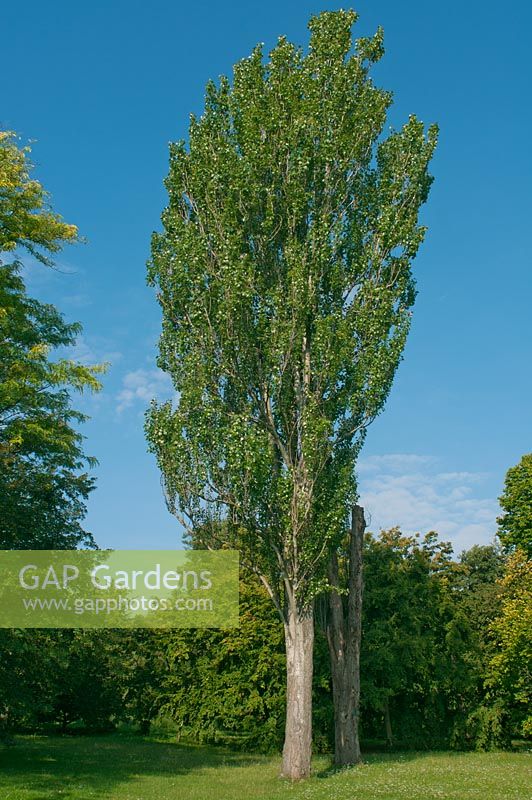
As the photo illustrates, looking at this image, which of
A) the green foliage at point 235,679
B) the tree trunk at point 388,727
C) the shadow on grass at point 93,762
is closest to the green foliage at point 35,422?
the shadow on grass at point 93,762

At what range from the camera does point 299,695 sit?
16750mm

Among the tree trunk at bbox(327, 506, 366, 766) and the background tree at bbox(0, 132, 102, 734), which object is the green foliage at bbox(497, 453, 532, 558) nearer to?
the tree trunk at bbox(327, 506, 366, 766)

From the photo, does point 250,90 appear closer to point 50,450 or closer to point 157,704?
point 50,450

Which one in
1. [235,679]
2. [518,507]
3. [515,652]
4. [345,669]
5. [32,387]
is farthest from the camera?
[518,507]

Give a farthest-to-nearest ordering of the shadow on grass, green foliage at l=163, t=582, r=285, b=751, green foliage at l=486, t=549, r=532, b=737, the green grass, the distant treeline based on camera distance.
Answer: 1. green foliage at l=163, t=582, r=285, b=751
2. the distant treeline
3. green foliage at l=486, t=549, r=532, b=737
4. the shadow on grass
5. the green grass

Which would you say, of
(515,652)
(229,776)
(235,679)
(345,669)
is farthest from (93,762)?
(515,652)

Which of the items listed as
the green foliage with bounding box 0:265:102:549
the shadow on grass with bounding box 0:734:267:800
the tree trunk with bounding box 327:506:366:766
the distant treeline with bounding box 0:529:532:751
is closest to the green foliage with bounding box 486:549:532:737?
the distant treeline with bounding box 0:529:532:751

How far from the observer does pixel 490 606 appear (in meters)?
28.0

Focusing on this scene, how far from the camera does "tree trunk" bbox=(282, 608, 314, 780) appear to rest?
651 inches

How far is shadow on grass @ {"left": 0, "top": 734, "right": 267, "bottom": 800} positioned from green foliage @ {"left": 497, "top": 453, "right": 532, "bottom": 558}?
13.7 meters

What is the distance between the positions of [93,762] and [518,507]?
18.8 meters

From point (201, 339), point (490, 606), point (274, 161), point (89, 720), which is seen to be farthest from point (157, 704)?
point (274, 161)

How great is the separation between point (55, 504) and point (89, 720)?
A: 18214 mm

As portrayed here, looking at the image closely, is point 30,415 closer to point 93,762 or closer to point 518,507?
point 93,762
